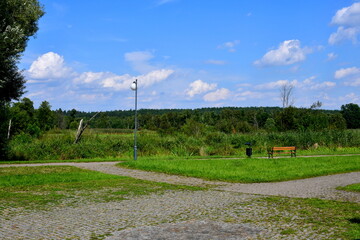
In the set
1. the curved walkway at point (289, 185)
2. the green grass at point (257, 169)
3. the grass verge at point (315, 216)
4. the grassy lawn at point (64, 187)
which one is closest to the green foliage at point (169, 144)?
the green grass at point (257, 169)

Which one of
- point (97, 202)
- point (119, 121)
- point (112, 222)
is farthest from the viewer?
point (119, 121)

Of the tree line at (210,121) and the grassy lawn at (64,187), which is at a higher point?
the tree line at (210,121)

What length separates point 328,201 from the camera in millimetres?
9883

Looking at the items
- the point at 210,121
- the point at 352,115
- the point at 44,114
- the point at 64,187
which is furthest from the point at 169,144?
the point at 352,115

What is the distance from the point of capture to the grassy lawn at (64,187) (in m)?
10.2

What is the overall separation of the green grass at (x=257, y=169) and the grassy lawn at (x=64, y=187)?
122 inches

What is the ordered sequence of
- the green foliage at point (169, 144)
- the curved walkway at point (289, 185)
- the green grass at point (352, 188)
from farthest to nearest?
the green foliage at point (169, 144)
the green grass at point (352, 188)
the curved walkway at point (289, 185)

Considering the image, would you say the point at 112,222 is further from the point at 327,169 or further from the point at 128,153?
the point at 128,153

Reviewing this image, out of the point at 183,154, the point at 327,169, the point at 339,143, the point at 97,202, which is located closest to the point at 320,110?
the point at 339,143

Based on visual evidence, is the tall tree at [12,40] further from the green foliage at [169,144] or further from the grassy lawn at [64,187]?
the grassy lawn at [64,187]

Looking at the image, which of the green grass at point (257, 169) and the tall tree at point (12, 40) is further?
the tall tree at point (12, 40)

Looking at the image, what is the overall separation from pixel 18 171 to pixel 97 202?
8964 mm

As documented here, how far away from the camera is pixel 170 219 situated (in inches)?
303

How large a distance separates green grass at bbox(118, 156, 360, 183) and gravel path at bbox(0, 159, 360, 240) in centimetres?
375
